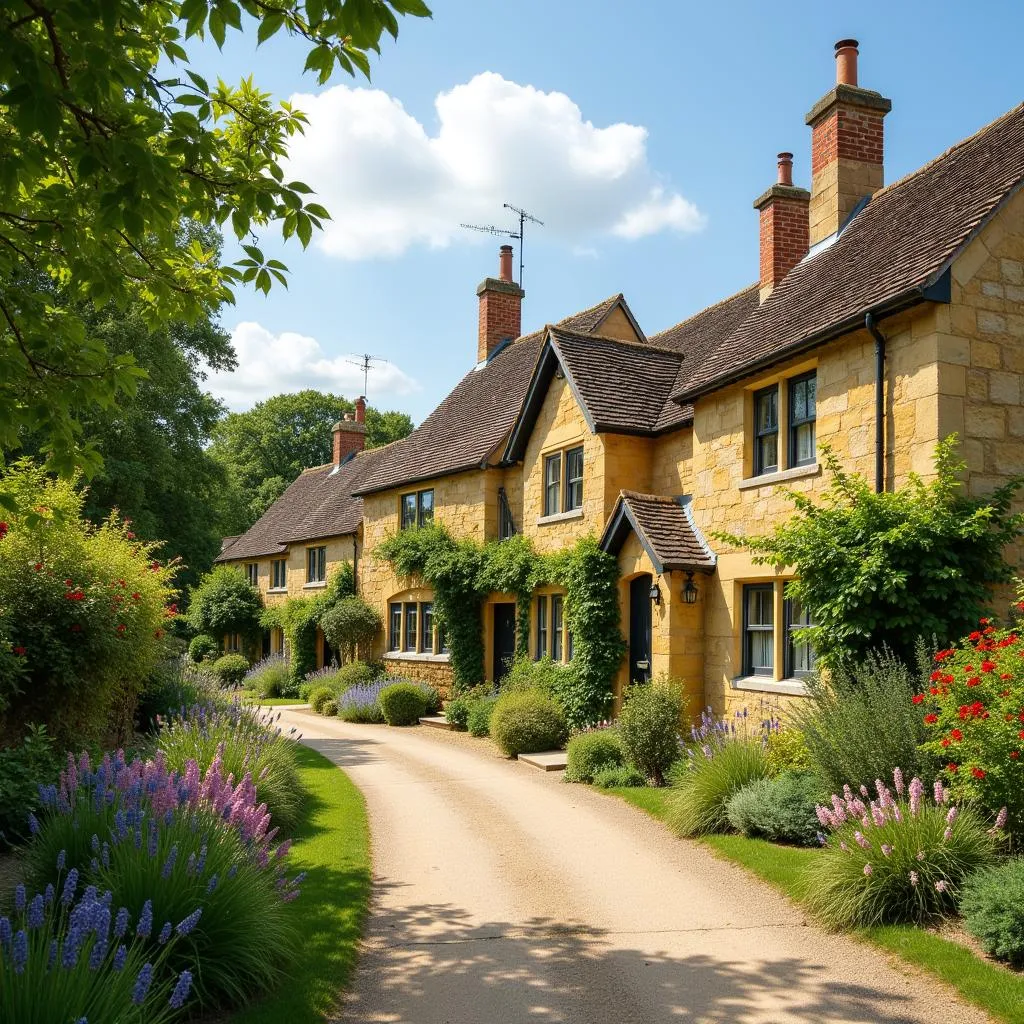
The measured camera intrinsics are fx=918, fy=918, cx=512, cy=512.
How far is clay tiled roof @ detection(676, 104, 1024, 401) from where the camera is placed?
11.6m

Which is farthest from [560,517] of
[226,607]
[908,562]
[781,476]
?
[226,607]

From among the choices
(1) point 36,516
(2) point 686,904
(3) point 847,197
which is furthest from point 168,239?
(3) point 847,197

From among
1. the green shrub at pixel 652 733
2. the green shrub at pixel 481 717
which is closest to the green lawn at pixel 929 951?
the green shrub at pixel 652 733

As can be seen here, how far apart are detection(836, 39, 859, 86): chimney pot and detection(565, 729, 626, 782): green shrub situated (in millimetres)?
11595

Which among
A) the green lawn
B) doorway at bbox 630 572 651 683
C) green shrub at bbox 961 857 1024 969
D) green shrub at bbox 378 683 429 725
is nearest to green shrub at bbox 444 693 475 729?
green shrub at bbox 378 683 429 725

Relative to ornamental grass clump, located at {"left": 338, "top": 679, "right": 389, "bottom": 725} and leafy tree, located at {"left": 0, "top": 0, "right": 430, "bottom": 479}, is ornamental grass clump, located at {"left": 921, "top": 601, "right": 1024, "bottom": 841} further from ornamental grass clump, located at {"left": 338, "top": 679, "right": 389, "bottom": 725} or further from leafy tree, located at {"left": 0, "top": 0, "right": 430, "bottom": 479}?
ornamental grass clump, located at {"left": 338, "top": 679, "right": 389, "bottom": 725}

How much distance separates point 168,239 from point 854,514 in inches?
334

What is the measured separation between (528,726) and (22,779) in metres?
9.02

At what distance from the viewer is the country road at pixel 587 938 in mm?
6086

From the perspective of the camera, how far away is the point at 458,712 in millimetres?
20703

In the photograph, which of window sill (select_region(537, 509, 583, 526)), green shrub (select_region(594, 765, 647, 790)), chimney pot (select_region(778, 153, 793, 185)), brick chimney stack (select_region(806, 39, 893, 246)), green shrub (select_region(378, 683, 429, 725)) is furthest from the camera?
green shrub (select_region(378, 683, 429, 725))

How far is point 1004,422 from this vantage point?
11.4m

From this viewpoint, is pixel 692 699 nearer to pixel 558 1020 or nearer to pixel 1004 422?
pixel 1004 422

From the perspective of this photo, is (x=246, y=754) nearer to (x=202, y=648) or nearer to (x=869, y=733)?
(x=869, y=733)
